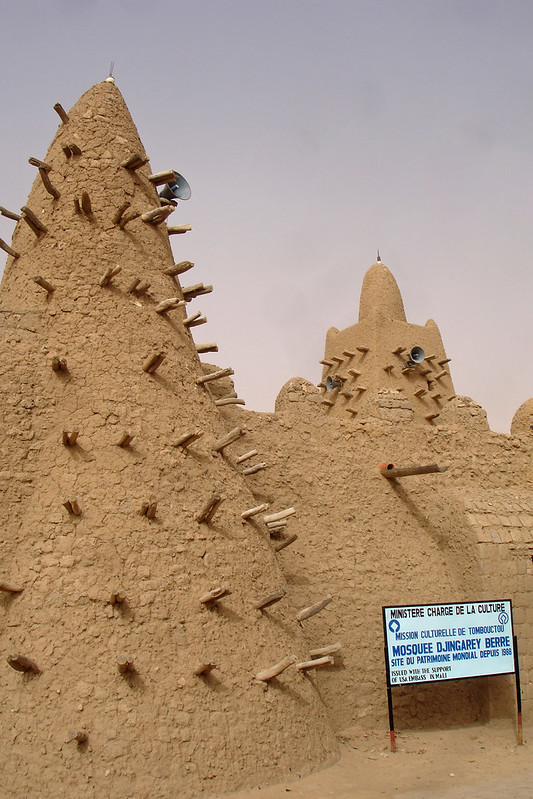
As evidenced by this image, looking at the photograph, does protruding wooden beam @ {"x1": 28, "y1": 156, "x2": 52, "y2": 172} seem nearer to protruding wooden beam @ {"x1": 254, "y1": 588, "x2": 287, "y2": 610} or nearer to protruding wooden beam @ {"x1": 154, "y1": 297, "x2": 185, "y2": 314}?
protruding wooden beam @ {"x1": 154, "y1": 297, "x2": 185, "y2": 314}

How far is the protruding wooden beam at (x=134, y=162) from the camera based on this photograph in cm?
809

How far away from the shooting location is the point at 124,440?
21.5 ft

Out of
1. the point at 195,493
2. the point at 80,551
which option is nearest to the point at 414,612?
the point at 195,493

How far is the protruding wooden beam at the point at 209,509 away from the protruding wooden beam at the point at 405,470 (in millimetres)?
3444

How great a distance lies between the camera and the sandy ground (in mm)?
5812

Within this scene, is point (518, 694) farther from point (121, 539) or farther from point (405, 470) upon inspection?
point (121, 539)

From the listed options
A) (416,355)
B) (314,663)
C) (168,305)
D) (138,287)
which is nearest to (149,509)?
(314,663)

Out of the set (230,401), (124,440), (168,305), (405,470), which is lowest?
(124,440)

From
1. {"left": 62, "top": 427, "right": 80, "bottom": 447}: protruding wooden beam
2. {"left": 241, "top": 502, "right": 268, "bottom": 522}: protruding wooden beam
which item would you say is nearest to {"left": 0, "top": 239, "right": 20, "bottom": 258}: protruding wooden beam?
{"left": 62, "top": 427, "right": 80, "bottom": 447}: protruding wooden beam

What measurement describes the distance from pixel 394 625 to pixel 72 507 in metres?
3.60

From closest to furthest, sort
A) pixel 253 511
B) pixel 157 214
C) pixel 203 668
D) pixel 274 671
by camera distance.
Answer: pixel 203 668, pixel 274 671, pixel 253 511, pixel 157 214

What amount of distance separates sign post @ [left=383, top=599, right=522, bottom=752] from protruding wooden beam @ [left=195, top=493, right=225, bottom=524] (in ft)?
7.22

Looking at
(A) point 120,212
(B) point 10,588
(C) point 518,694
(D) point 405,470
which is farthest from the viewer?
(D) point 405,470

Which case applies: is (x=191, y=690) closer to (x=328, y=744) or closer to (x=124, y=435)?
(x=328, y=744)
